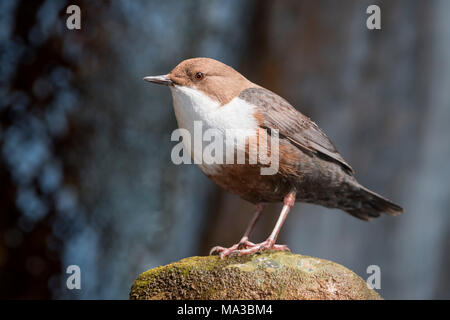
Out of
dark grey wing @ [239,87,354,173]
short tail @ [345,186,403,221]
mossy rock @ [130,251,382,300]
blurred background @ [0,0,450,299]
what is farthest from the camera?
blurred background @ [0,0,450,299]

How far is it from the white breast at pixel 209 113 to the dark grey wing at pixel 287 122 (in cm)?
8

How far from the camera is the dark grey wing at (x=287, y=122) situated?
9.33 feet

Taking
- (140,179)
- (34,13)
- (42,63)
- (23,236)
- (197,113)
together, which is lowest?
(23,236)

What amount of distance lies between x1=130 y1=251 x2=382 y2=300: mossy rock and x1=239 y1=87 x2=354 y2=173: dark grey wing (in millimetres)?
707

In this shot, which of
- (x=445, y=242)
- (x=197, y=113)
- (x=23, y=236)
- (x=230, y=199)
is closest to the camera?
(x=197, y=113)

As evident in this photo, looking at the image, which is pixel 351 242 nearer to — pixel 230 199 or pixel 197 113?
pixel 230 199

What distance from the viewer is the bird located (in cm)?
273

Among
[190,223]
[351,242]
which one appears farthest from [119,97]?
[351,242]

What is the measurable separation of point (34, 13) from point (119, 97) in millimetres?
1103

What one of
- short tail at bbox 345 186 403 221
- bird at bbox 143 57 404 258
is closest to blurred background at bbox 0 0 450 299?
short tail at bbox 345 186 403 221

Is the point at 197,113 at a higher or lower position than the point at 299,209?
higher

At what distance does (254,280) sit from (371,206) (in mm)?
1220

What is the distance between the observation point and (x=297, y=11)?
5109 mm

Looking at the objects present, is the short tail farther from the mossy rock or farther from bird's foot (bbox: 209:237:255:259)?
bird's foot (bbox: 209:237:255:259)
